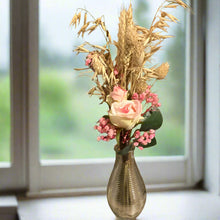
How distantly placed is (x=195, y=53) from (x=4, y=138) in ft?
2.73

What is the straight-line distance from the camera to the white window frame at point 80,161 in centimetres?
142

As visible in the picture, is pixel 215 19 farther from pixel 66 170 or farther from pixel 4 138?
pixel 4 138

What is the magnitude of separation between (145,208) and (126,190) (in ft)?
0.74

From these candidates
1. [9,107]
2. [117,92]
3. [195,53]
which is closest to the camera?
[117,92]

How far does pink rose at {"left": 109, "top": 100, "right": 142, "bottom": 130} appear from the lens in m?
1.06

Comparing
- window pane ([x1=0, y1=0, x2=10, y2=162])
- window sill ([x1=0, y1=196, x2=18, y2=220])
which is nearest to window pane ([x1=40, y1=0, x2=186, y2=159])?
window pane ([x1=0, y1=0, x2=10, y2=162])

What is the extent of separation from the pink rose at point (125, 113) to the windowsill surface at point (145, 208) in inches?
13.4

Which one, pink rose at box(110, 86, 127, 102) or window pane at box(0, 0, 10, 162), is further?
window pane at box(0, 0, 10, 162)

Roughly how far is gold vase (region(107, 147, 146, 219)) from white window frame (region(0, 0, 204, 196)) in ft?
1.14

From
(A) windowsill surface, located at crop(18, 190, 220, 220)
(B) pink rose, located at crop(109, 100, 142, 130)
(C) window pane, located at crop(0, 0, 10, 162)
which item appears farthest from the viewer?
(C) window pane, located at crop(0, 0, 10, 162)

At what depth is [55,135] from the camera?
146 centimetres

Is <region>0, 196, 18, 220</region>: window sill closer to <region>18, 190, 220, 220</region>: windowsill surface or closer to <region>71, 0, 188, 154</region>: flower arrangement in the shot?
<region>18, 190, 220, 220</region>: windowsill surface

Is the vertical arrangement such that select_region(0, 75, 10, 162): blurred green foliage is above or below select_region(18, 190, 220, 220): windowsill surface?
above

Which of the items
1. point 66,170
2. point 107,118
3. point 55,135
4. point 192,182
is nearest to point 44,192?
point 66,170
